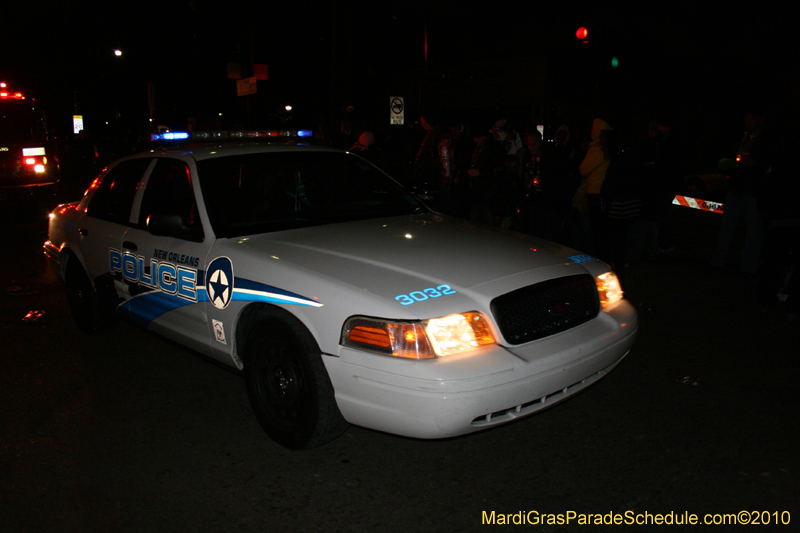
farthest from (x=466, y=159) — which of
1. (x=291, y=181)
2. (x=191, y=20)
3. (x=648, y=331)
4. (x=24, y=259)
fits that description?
(x=191, y=20)

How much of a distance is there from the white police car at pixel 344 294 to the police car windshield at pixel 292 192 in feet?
0.04

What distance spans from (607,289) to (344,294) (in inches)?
65.9

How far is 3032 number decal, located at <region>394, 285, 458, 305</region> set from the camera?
3.01 meters

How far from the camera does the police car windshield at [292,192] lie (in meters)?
4.10

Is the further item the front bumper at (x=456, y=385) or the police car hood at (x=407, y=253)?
the police car hood at (x=407, y=253)

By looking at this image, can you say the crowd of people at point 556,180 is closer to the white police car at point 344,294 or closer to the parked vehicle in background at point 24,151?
the white police car at point 344,294

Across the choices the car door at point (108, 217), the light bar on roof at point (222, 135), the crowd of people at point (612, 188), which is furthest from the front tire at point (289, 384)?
the crowd of people at point (612, 188)

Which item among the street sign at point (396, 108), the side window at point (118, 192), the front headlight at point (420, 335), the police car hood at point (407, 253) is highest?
the street sign at point (396, 108)

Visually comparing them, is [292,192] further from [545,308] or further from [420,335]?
[545,308]

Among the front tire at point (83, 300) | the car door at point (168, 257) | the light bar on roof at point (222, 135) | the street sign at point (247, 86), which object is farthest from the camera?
the street sign at point (247, 86)

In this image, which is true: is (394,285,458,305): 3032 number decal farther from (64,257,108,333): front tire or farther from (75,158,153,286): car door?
(64,257,108,333): front tire

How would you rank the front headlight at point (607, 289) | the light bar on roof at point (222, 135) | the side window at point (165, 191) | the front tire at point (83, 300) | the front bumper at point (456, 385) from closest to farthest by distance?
the front bumper at point (456, 385), the front headlight at point (607, 289), the side window at point (165, 191), the light bar on roof at point (222, 135), the front tire at point (83, 300)

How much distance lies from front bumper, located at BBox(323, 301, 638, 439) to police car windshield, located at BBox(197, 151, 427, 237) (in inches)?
53.7

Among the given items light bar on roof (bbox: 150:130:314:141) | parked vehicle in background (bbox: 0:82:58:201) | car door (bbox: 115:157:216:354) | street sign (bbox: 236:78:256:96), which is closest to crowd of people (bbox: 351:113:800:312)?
light bar on roof (bbox: 150:130:314:141)
